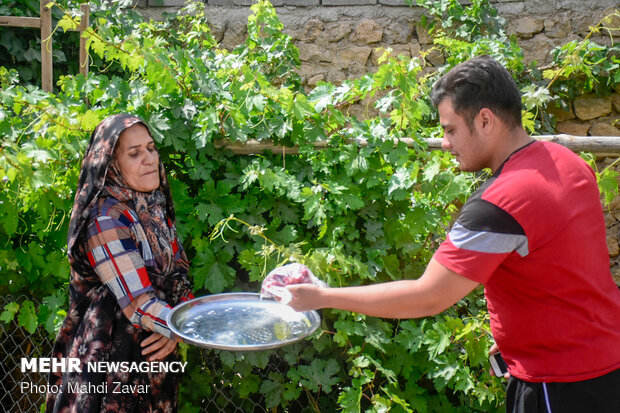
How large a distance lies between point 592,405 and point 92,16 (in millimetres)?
5048

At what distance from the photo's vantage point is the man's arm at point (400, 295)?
159cm

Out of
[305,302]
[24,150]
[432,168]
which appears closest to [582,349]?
[305,302]

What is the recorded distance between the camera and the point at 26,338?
286cm

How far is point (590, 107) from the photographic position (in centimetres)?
529

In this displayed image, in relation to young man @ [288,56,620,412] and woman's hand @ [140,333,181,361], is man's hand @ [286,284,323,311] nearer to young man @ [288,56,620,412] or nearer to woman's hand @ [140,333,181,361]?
young man @ [288,56,620,412]

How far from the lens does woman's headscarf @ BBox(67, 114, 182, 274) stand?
205 cm

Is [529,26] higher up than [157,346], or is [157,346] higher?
[529,26]

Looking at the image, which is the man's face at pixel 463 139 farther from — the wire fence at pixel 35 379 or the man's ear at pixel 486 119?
the wire fence at pixel 35 379

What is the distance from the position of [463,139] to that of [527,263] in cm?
39

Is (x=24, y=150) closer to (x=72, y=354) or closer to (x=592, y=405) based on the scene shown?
(x=72, y=354)

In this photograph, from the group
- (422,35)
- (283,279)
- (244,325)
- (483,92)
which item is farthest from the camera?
(422,35)

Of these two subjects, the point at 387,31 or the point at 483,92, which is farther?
the point at 387,31

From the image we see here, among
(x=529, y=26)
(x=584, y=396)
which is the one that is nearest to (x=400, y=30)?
(x=529, y=26)

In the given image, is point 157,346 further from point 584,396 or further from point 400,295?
point 584,396
